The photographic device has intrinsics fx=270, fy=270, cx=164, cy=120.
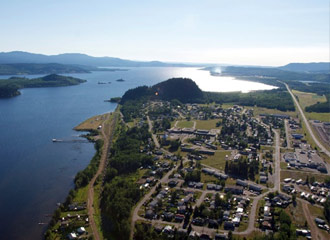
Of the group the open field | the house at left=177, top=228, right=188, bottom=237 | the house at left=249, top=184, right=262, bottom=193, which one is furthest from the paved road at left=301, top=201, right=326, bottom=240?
the open field

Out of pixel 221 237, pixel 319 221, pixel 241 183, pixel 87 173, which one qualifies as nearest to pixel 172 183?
pixel 241 183

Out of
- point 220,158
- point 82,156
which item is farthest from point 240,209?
point 82,156

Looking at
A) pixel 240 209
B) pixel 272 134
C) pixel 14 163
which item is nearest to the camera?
pixel 240 209

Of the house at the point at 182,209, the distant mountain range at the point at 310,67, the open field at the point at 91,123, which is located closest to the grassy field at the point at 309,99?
the open field at the point at 91,123

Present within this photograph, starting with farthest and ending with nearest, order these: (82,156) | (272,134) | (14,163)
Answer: (272,134), (82,156), (14,163)

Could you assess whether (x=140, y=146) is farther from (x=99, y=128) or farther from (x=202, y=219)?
(x=202, y=219)

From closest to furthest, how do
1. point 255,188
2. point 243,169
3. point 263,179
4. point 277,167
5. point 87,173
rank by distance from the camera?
1. point 255,188
2. point 263,179
3. point 87,173
4. point 243,169
5. point 277,167

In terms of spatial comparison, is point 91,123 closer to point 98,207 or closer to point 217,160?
point 217,160
